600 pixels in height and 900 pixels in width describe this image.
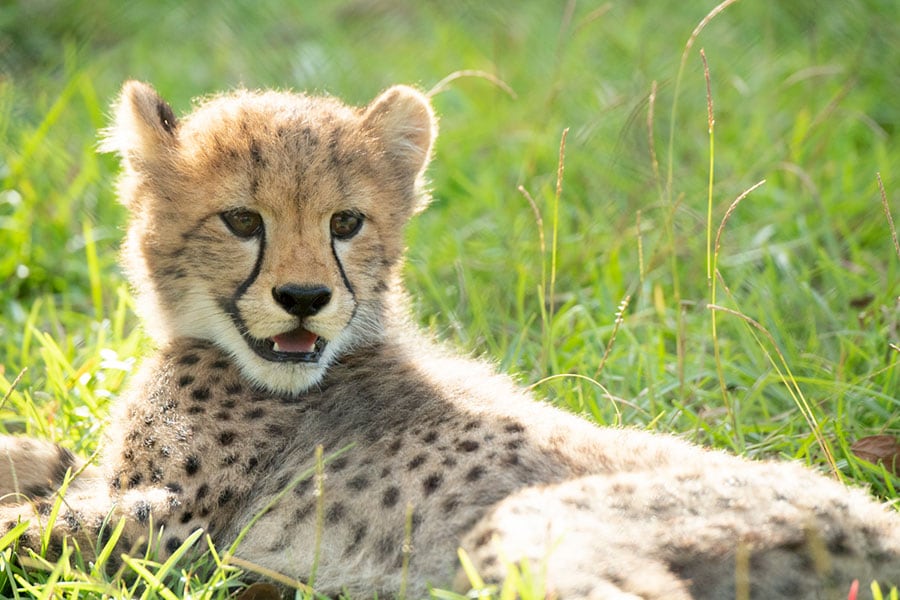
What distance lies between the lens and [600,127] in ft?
22.0

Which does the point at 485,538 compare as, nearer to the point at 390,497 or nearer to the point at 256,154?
the point at 390,497

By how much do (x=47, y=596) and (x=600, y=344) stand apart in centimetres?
255

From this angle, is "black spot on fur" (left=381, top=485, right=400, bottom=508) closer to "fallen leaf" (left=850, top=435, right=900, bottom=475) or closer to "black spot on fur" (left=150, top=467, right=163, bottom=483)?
"black spot on fur" (left=150, top=467, right=163, bottom=483)

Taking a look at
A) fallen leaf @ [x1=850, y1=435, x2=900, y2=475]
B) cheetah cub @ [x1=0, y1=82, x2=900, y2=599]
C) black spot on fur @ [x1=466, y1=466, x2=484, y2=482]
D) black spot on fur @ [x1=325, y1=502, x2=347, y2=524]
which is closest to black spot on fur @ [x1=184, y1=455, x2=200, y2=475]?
cheetah cub @ [x1=0, y1=82, x2=900, y2=599]

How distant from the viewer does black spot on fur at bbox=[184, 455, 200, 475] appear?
351 centimetres

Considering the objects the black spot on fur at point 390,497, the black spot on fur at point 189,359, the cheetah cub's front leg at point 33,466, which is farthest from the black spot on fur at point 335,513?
the cheetah cub's front leg at point 33,466

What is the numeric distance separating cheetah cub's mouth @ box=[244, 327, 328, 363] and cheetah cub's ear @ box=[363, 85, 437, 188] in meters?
0.79

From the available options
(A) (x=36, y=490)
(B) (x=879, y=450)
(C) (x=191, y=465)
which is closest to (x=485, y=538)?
(C) (x=191, y=465)

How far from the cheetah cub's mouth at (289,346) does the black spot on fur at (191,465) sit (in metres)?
0.41

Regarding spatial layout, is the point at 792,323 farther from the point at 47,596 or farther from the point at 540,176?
the point at 47,596

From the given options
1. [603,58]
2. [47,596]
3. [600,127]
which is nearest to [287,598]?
[47,596]

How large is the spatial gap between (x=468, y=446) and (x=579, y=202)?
3.08m

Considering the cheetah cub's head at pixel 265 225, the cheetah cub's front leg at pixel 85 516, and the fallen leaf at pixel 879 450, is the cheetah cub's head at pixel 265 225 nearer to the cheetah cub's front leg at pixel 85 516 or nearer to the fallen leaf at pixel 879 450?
the cheetah cub's front leg at pixel 85 516

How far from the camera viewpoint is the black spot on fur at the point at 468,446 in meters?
3.42
